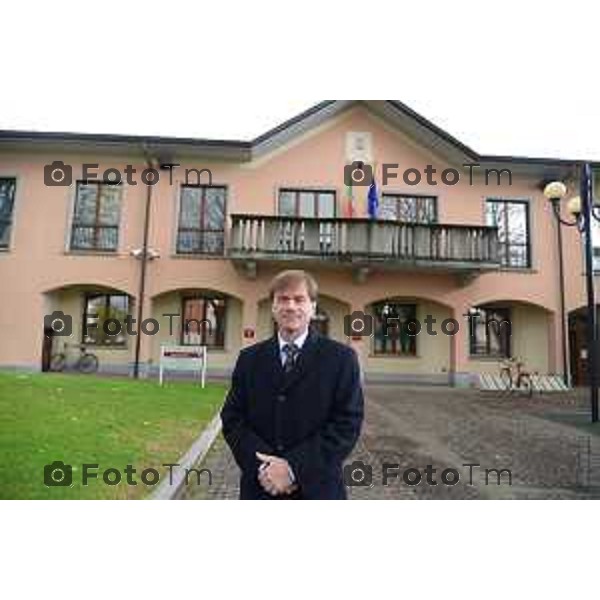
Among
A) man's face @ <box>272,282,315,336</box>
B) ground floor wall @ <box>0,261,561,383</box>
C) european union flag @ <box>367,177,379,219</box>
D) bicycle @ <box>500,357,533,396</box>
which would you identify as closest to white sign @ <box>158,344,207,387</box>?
ground floor wall @ <box>0,261,561,383</box>

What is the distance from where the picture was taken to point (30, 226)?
265 cm

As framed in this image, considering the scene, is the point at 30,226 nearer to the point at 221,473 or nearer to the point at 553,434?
the point at 221,473

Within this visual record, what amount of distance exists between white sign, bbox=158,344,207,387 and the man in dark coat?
0.87 metres

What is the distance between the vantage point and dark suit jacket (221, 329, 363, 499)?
134 centimetres

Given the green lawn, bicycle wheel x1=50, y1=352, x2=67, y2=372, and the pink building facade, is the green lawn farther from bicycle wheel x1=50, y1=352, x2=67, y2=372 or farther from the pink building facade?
→ the pink building facade

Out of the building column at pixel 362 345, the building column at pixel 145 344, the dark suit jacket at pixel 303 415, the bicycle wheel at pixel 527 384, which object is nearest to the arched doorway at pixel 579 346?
the bicycle wheel at pixel 527 384

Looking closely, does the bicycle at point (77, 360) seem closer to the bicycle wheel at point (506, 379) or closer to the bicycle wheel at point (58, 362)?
the bicycle wheel at point (58, 362)

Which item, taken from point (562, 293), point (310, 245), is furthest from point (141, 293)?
point (562, 293)

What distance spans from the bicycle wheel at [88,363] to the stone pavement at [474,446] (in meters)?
0.67

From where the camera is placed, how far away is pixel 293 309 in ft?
4.40

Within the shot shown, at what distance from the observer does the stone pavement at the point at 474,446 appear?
1911mm
